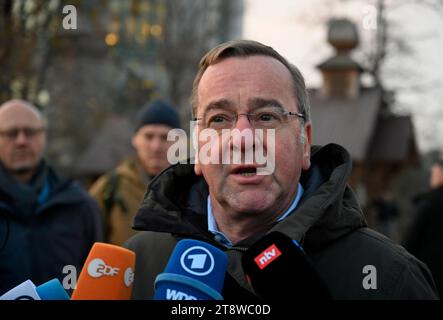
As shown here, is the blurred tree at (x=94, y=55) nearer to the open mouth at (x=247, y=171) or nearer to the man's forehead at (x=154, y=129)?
the man's forehead at (x=154, y=129)

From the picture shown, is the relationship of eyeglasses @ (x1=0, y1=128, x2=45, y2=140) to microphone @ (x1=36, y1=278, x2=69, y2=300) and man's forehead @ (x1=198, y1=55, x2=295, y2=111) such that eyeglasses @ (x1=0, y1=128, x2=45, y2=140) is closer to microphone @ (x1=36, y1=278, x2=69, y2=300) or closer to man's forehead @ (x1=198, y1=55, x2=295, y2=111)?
man's forehead @ (x1=198, y1=55, x2=295, y2=111)

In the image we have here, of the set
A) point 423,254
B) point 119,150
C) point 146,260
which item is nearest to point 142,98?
point 119,150

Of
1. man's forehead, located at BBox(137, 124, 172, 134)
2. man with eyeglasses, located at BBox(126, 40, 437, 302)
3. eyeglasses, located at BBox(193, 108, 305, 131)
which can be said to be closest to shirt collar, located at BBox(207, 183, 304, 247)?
man with eyeglasses, located at BBox(126, 40, 437, 302)

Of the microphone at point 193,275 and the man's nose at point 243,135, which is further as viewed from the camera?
the man's nose at point 243,135

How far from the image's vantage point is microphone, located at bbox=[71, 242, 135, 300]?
2053mm

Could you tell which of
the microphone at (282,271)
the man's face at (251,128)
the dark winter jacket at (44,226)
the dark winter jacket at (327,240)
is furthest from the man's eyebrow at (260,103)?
the dark winter jacket at (44,226)

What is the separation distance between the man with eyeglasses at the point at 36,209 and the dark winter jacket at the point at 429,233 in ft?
10.6

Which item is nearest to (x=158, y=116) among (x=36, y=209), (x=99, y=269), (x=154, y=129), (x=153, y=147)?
(x=154, y=129)

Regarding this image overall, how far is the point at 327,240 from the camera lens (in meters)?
2.35

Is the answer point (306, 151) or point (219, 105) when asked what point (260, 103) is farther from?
point (306, 151)

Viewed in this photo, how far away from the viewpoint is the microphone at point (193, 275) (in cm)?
183

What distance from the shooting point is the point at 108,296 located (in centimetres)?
205

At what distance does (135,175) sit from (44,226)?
Result: 3.63 ft
